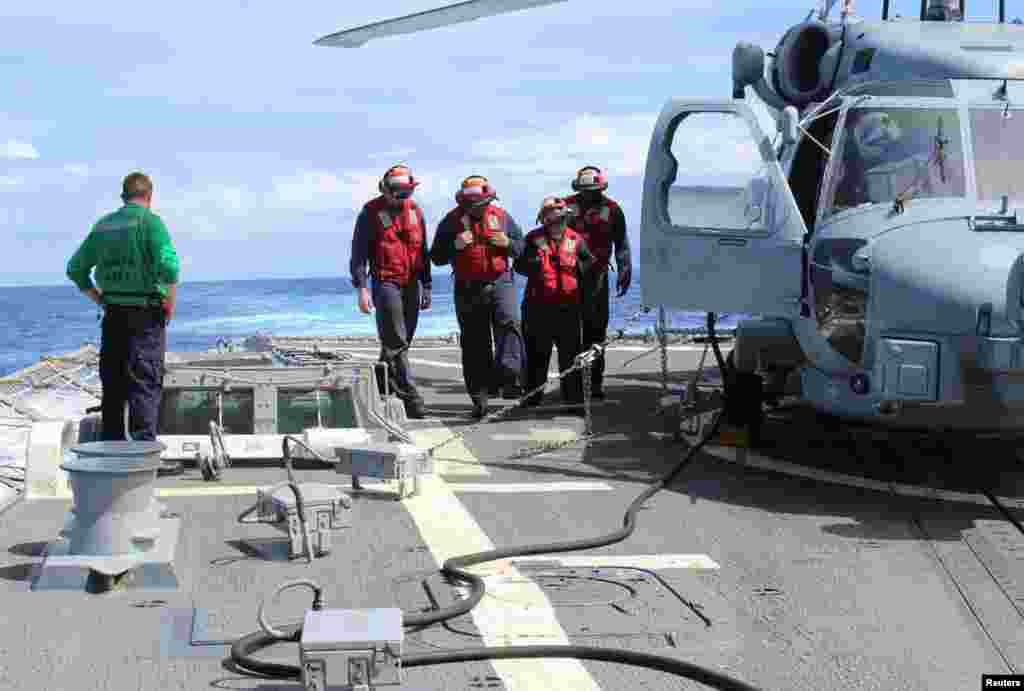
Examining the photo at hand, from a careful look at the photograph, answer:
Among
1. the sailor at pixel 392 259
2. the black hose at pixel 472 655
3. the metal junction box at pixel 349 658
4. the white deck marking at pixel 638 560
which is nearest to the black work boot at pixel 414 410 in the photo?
the sailor at pixel 392 259

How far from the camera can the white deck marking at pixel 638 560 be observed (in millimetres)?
6027

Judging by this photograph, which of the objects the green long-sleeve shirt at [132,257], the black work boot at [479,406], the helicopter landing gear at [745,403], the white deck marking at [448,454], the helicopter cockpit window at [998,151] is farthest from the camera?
the black work boot at [479,406]

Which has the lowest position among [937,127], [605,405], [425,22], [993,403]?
[605,405]

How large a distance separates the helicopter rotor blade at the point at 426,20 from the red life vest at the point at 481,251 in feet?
4.77

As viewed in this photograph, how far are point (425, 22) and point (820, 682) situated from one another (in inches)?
303

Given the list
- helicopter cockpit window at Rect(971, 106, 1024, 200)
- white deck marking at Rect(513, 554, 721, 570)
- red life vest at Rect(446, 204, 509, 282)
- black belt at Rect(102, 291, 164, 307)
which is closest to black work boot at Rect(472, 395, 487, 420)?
red life vest at Rect(446, 204, 509, 282)

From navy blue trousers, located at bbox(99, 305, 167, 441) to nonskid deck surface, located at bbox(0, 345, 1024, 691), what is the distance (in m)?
0.46

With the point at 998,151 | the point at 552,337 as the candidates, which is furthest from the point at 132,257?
the point at 998,151

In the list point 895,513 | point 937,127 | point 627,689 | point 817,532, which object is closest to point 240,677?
point 627,689

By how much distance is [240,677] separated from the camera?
4.46 metres

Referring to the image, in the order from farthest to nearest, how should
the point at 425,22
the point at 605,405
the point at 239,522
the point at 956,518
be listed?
1. the point at 605,405
2. the point at 425,22
3. the point at 956,518
4. the point at 239,522

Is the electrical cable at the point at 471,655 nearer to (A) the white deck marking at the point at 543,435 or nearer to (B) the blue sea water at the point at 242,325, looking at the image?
(A) the white deck marking at the point at 543,435

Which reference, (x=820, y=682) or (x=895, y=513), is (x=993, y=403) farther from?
(x=820, y=682)

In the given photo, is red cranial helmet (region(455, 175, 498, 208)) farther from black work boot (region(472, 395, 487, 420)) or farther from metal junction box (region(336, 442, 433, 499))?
metal junction box (region(336, 442, 433, 499))
